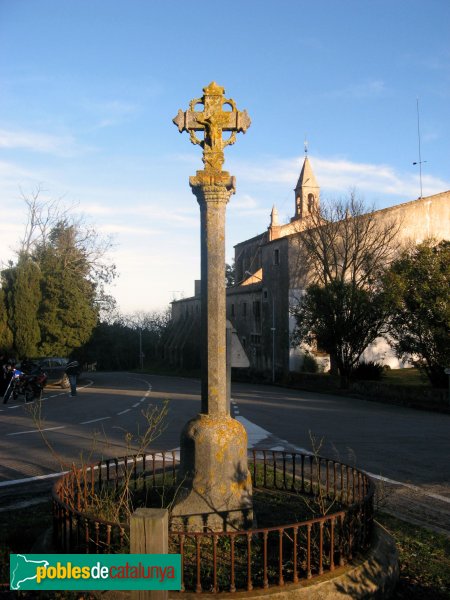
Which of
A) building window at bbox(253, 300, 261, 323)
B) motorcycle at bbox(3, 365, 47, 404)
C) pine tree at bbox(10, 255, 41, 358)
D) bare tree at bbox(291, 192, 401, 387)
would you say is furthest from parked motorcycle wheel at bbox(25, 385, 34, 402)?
building window at bbox(253, 300, 261, 323)

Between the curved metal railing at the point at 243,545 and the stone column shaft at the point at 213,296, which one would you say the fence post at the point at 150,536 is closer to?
the curved metal railing at the point at 243,545

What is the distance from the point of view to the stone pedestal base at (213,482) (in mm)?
5594

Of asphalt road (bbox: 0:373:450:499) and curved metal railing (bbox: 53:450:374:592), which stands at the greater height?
curved metal railing (bbox: 53:450:374:592)

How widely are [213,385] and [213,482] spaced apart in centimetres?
99

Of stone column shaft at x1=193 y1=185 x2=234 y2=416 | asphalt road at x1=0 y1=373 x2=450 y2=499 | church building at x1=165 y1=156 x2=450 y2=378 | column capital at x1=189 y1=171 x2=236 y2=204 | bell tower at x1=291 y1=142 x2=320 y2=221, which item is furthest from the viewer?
bell tower at x1=291 y1=142 x2=320 y2=221

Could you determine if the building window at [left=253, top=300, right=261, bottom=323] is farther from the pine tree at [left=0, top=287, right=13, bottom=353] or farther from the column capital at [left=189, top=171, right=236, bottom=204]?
the column capital at [left=189, top=171, right=236, bottom=204]

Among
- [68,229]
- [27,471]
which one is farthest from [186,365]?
[27,471]

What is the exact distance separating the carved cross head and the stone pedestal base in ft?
9.76

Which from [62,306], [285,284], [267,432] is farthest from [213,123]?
[285,284]

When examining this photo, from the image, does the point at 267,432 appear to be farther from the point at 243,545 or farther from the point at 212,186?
the point at 212,186

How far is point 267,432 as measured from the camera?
46.3 ft

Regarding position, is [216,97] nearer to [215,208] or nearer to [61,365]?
[215,208]

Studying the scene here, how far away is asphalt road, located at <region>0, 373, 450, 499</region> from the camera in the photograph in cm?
1017
